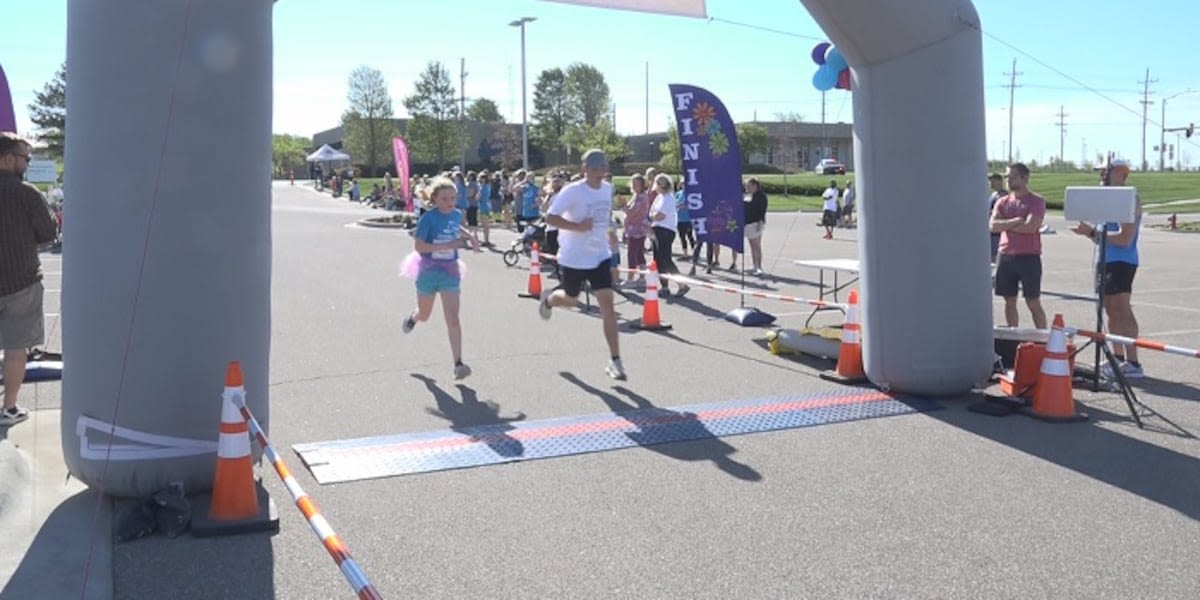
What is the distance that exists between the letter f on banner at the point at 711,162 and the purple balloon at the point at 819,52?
10.7ft

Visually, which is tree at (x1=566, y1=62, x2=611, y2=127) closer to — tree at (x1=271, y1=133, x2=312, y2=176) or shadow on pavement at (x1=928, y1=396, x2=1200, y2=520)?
tree at (x1=271, y1=133, x2=312, y2=176)

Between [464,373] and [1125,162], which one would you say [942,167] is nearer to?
[1125,162]

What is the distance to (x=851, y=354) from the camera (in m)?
8.31

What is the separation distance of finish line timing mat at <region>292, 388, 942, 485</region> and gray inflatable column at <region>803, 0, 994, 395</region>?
1.51ft

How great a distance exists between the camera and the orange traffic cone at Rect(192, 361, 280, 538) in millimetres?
4777

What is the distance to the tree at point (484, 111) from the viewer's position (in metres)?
99.4

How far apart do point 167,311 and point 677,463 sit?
2943 mm

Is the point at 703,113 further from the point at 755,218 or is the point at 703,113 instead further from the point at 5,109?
the point at 5,109

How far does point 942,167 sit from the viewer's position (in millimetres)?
7254

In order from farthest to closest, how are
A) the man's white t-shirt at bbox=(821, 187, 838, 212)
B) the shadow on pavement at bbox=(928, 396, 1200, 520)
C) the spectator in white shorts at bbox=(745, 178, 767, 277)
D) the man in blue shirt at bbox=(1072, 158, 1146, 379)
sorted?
the man's white t-shirt at bbox=(821, 187, 838, 212)
the spectator in white shorts at bbox=(745, 178, 767, 277)
the man in blue shirt at bbox=(1072, 158, 1146, 379)
the shadow on pavement at bbox=(928, 396, 1200, 520)

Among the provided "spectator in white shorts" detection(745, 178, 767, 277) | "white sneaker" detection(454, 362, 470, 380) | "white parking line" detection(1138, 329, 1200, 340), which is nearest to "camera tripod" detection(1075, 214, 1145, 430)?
"white parking line" detection(1138, 329, 1200, 340)

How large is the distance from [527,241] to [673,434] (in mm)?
12546

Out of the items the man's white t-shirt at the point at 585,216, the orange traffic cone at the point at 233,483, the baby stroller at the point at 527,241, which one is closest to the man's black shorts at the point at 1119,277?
the man's white t-shirt at the point at 585,216

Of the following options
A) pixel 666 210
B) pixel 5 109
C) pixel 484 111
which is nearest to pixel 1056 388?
pixel 666 210
